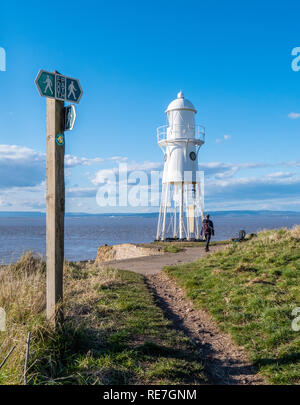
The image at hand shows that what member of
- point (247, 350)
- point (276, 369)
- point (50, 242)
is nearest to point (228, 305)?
point (247, 350)

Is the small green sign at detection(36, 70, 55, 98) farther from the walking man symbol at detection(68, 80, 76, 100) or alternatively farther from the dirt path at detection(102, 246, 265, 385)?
the dirt path at detection(102, 246, 265, 385)

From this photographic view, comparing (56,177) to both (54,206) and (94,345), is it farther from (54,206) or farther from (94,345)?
(94,345)

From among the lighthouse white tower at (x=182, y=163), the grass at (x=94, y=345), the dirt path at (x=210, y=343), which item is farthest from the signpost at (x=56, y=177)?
the lighthouse white tower at (x=182, y=163)

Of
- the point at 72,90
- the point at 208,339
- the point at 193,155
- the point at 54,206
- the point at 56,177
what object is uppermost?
the point at 193,155

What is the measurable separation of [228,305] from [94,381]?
4351mm

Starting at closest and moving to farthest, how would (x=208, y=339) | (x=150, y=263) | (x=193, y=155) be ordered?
(x=208, y=339) → (x=150, y=263) → (x=193, y=155)

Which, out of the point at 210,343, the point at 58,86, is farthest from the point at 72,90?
the point at 210,343

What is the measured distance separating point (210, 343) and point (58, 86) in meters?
5.07

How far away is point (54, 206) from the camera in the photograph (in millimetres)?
5484

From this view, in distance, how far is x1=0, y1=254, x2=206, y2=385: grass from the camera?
15.4ft

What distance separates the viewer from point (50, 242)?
18.2 ft

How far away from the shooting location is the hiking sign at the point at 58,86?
17.2ft
